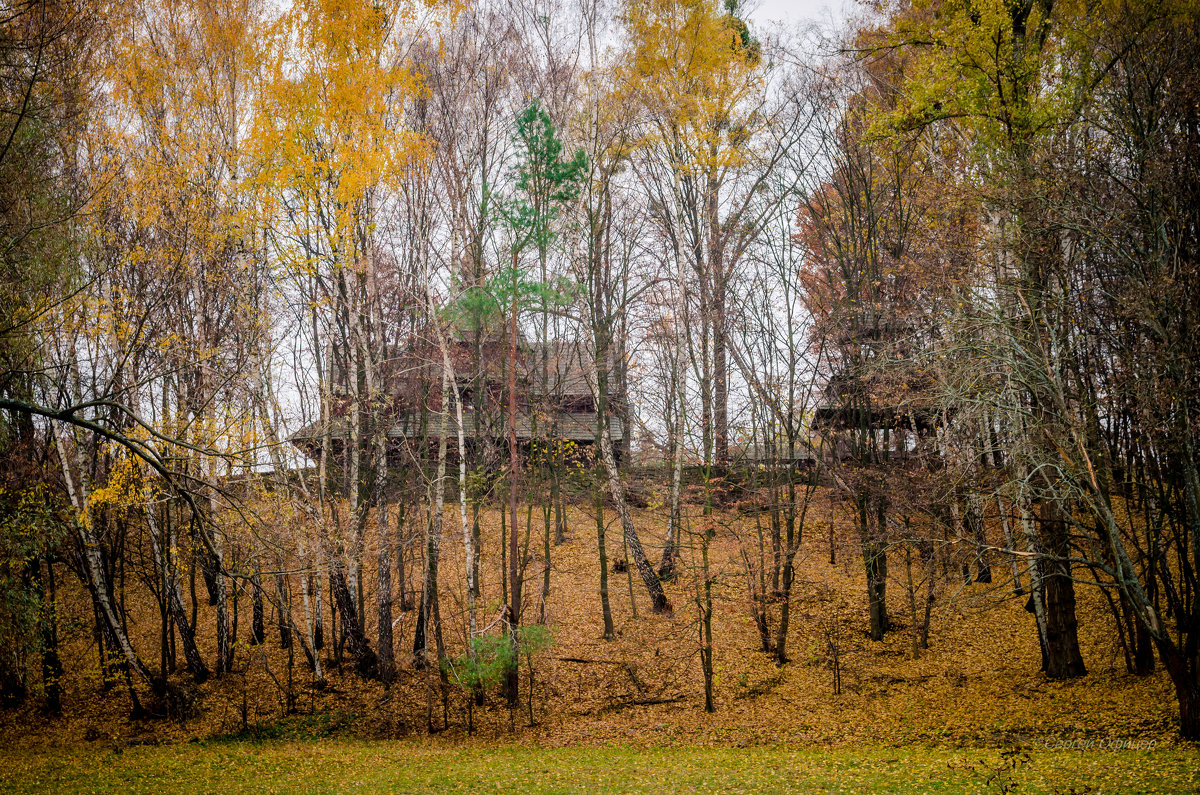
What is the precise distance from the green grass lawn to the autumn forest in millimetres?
115

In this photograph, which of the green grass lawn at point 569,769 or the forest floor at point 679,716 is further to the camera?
the forest floor at point 679,716

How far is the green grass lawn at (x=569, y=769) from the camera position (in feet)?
28.0

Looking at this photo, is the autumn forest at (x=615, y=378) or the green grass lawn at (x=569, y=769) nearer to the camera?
the green grass lawn at (x=569, y=769)

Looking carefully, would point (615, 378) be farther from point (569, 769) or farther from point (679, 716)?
point (569, 769)

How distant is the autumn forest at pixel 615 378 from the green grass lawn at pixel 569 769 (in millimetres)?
115

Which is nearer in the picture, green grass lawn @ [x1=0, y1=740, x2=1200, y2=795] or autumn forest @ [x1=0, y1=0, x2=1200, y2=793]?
green grass lawn @ [x1=0, y1=740, x2=1200, y2=795]

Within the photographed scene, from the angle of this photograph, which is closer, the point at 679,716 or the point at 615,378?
the point at 679,716

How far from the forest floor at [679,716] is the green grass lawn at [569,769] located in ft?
0.19

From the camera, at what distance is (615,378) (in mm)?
18734

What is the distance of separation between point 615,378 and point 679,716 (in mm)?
8440

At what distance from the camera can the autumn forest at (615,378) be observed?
955 cm

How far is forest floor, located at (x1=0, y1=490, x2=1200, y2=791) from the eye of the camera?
9.93 m

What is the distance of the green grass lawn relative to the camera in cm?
852

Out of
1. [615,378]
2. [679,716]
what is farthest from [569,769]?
[615,378]
